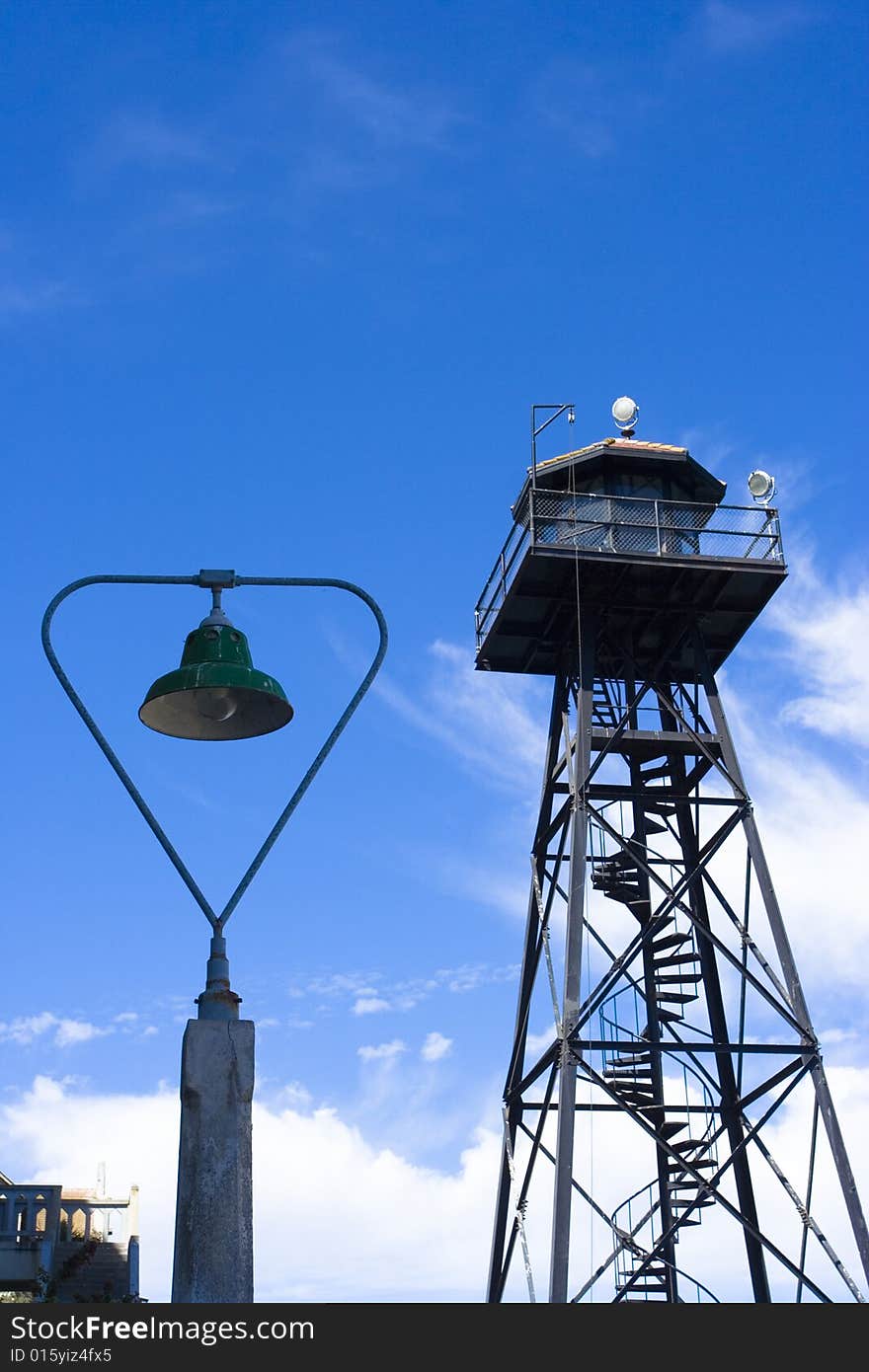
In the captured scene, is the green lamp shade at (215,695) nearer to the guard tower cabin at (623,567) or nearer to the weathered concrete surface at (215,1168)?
the weathered concrete surface at (215,1168)

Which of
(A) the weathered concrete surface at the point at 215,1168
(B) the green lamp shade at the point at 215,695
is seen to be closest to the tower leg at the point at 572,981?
(B) the green lamp shade at the point at 215,695

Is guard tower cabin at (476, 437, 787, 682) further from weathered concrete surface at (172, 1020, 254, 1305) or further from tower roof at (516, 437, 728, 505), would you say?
weathered concrete surface at (172, 1020, 254, 1305)

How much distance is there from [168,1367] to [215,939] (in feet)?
9.83

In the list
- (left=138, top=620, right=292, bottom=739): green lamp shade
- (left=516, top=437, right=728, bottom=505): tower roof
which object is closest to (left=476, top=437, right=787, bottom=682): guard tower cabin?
(left=516, top=437, right=728, bottom=505): tower roof

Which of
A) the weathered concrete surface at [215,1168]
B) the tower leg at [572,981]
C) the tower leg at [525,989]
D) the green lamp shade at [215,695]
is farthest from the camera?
the tower leg at [525,989]

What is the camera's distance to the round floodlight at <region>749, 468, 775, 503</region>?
3189cm

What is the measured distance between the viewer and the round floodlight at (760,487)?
31.9m

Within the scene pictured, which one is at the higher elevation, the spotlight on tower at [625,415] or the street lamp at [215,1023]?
the spotlight on tower at [625,415]

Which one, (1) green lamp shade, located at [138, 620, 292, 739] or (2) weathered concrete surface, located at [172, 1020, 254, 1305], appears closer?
(2) weathered concrete surface, located at [172, 1020, 254, 1305]

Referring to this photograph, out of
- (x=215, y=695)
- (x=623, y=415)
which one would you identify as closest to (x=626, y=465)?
(x=623, y=415)

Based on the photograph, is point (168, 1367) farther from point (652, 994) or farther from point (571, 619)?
point (571, 619)

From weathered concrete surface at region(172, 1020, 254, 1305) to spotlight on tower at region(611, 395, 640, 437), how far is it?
2618 cm

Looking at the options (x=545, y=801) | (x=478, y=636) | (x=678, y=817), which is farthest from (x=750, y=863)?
(x=478, y=636)

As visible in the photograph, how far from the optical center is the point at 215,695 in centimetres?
1110
